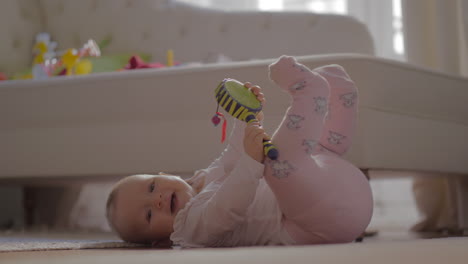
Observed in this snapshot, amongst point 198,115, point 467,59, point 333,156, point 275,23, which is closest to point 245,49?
point 275,23

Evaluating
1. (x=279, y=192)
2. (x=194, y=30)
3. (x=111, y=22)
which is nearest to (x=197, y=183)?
(x=279, y=192)

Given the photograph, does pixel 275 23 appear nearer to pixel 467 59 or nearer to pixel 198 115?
pixel 467 59

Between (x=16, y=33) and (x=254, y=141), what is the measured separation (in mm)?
2092

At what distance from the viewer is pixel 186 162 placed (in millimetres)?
1619

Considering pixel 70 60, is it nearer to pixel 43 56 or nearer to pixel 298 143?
pixel 43 56

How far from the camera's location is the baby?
1.02 m

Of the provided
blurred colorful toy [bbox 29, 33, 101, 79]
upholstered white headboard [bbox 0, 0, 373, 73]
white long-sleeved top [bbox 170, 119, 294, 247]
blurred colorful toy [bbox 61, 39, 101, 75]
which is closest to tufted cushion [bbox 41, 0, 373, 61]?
upholstered white headboard [bbox 0, 0, 373, 73]

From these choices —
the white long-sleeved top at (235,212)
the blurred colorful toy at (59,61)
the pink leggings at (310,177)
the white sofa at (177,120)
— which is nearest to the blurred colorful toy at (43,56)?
the blurred colorful toy at (59,61)

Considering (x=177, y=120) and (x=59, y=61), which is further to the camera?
(x=59, y=61)

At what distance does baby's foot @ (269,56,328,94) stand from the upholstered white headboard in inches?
58.9

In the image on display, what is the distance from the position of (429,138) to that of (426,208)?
0.45 m

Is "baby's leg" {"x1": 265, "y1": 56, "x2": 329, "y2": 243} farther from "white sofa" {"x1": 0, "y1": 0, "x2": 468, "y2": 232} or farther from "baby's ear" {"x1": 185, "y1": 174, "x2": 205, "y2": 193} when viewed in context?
"white sofa" {"x1": 0, "y1": 0, "x2": 468, "y2": 232}

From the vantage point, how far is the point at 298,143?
1021mm

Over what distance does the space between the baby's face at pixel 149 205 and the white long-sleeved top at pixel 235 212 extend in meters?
0.04
